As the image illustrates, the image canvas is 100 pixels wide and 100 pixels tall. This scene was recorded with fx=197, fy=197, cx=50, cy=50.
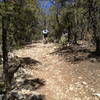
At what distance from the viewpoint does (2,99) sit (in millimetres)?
Result: 8570

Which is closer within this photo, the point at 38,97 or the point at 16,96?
the point at 38,97

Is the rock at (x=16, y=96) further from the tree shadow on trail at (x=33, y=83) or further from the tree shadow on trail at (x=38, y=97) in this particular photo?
the tree shadow on trail at (x=33, y=83)

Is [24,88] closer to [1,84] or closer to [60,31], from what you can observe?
[1,84]

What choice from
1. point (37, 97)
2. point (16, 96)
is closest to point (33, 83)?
point (16, 96)

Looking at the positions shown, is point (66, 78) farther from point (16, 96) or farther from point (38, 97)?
point (16, 96)

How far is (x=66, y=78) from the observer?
958 cm

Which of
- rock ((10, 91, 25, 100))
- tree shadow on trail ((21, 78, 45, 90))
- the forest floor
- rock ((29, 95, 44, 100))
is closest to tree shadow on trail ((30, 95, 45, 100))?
rock ((29, 95, 44, 100))

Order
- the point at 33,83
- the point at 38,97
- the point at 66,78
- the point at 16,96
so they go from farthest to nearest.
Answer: the point at 66,78 → the point at 33,83 → the point at 16,96 → the point at 38,97

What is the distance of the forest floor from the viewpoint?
7930mm

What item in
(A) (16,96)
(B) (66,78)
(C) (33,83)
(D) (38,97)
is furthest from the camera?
(B) (66,78)

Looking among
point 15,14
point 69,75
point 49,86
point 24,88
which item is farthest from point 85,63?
point 15,14

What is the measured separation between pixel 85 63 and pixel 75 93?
3.33m

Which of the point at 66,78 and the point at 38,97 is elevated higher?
the point at 66,78

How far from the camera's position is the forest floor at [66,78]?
7.93 meters
